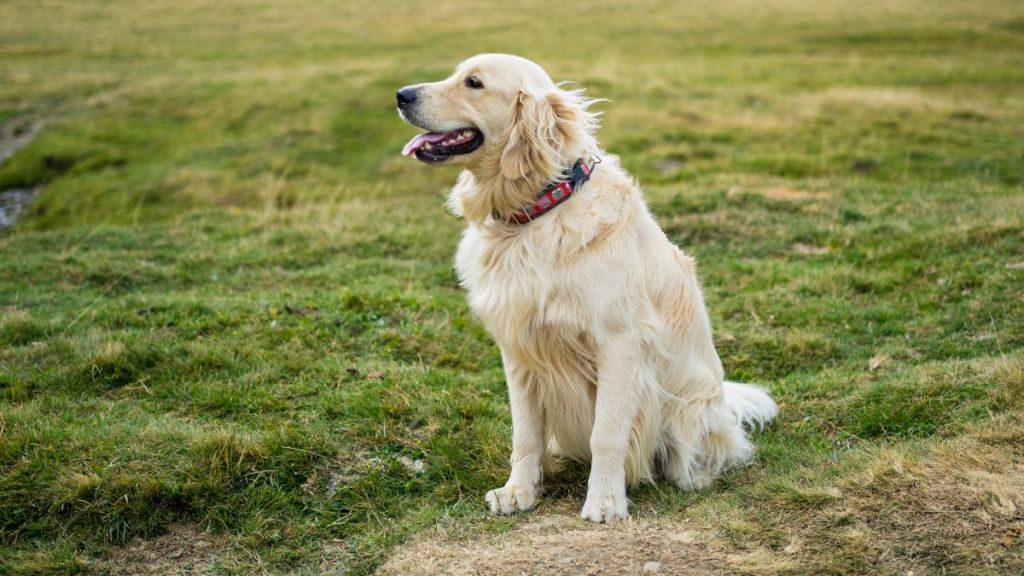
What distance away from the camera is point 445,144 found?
17.4ft

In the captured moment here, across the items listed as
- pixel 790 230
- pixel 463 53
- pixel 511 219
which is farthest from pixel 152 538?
pixel 463 53

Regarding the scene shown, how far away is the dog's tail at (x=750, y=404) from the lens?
6250 mm

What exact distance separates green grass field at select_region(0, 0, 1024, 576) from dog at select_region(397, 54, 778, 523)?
0.45 meters

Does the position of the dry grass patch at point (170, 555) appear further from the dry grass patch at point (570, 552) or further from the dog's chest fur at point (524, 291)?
the dog's chest fur at point (524, 291)

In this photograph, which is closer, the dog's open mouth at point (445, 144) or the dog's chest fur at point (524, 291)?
the dog's chest fur at point (524, 291)

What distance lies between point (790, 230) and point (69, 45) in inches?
1643

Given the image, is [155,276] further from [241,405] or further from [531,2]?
[531,2]

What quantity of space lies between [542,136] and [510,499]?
2.33 m

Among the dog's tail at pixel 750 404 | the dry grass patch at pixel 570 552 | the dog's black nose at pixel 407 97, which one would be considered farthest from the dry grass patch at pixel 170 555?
the dog's tail at pixel 750 404

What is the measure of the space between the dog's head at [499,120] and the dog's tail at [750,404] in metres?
2.30

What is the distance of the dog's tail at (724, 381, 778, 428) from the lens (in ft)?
20.5

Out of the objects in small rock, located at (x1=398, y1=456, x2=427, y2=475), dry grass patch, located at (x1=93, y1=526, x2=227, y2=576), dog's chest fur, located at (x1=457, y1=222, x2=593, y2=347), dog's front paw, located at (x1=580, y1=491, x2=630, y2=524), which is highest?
dog's chest fur, located at (x1=457, y1=222, x2=593, y2=347)

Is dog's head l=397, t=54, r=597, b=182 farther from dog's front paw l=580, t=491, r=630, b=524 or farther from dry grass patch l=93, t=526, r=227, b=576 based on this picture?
dry grass patch l=93, t=526, r=227, b=576

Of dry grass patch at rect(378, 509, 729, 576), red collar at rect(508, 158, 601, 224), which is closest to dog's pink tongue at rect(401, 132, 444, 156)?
red collar at rect(508, 158, 601, 224)
